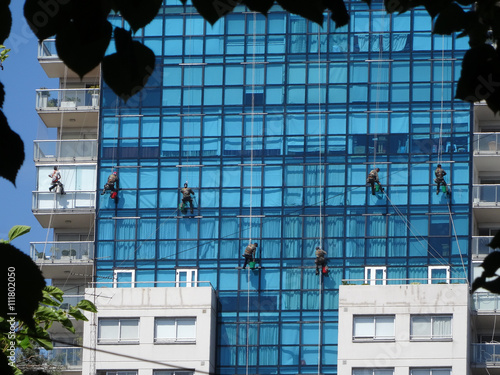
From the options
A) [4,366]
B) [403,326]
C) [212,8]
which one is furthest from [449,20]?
[403,326]

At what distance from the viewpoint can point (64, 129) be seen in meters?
61.7

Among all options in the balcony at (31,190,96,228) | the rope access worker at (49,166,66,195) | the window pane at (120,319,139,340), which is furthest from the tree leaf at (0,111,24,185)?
the rope access worker at (49,166,66,195)

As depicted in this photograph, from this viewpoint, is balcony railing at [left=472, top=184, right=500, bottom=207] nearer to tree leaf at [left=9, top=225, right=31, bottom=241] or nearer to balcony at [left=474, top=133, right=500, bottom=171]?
balcony at [left=474, top=133, right=500, bottom=171]

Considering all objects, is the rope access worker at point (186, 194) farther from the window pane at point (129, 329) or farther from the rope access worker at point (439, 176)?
the rope access worker at point (439, 176)

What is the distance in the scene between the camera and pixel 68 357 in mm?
54500

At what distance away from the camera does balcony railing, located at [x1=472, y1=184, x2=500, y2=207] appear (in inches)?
2144

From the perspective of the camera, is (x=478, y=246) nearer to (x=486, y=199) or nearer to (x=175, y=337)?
(x=486, y=199)

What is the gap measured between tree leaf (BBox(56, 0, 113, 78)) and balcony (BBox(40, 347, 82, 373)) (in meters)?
49.7

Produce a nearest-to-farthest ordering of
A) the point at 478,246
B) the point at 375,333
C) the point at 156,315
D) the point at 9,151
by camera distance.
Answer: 1. the point at 9,151
2. the point at 375,333
3. the point at 156,315
4. the point at 478,246

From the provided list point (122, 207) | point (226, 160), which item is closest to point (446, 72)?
point (226, 160)

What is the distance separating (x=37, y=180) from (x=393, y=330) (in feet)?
55.7

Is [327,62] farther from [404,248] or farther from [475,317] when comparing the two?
[475,317]

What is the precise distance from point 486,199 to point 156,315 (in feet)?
44.0

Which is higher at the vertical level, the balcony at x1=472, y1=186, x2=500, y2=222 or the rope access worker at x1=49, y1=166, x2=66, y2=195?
the rope access worker at x1=49, y1=166, x2=66, y2=195
